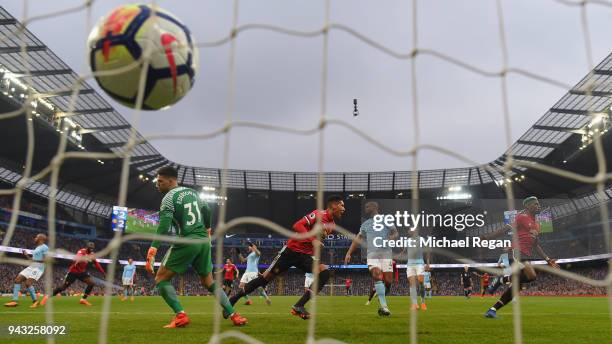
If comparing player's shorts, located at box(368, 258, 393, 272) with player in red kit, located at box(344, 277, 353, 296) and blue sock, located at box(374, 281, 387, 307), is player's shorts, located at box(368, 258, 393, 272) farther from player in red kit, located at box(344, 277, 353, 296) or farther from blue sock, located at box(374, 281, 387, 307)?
player in red kit, located at box(344, 277, 353, 296)

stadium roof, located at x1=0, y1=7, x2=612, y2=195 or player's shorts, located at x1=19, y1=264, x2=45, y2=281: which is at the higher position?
stadium roof, located at x1=0, y1=7, x2=612, y2=195

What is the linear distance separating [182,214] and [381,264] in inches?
165

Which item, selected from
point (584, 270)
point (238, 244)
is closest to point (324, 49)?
point (584, 270)

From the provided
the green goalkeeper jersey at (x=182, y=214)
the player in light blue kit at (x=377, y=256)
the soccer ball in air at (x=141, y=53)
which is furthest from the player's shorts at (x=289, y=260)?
the soccer ball in air at (x=141, y=53)

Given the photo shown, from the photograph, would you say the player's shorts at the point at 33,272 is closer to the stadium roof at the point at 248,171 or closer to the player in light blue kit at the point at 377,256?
the stadium roof at the point at 248,171

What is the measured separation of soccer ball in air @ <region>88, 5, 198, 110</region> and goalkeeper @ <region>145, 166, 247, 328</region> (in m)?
1.79

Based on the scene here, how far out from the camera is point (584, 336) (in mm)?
4727

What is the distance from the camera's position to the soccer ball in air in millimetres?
3166

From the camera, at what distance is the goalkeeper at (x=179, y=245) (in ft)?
16.3

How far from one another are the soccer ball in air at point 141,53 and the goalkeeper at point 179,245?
5.89 ft

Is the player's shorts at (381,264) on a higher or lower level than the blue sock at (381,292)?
higher

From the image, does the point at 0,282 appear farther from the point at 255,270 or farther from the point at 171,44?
the point at 171,44

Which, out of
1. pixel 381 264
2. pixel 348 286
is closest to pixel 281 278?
pixel 348 286

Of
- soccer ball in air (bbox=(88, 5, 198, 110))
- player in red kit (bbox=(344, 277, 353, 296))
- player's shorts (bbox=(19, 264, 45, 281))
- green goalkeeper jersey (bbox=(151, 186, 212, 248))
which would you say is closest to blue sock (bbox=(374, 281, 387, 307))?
green goalkeeper jersey (bbox=(151, 186, 212, 248))
